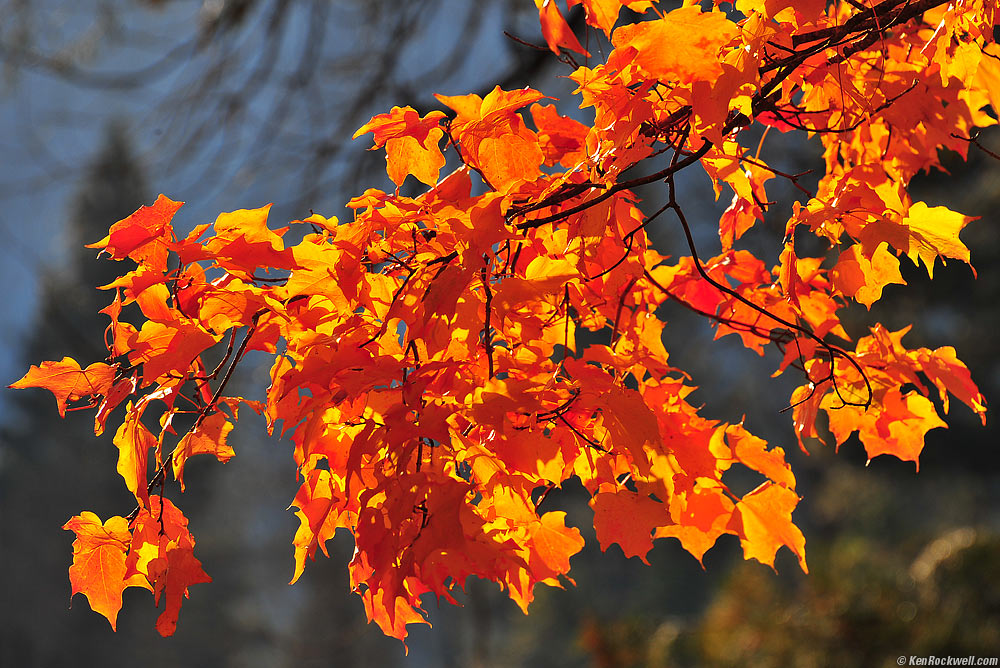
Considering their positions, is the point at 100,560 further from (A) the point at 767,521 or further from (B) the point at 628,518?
(A) the point at 767,521

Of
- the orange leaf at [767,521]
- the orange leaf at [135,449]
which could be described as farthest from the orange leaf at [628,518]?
the orange leaf at [135,449]

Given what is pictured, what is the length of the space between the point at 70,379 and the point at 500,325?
418mm

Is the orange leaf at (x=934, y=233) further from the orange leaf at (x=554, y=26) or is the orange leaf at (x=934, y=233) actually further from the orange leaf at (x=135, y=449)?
the orange leaf at (x=135, y=449)

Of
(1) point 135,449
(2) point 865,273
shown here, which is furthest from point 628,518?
(1) point 135,449

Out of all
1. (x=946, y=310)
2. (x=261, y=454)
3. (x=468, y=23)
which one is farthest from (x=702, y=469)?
(x=261, y=454)

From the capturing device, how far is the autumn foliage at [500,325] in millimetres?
609

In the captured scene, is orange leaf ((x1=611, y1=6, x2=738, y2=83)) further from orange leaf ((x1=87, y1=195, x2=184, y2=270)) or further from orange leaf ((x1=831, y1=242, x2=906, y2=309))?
orange leaf ((x1=87, y1=195, x2=184, y2=270))

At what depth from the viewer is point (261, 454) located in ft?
55.1

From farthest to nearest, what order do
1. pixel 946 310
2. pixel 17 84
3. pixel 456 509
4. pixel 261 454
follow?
1. pixel 261 454
2. pixel 946 310
3. pixel 17 84
4. pixel 456 509

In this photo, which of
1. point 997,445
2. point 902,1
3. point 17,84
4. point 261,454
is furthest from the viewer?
point 261,454

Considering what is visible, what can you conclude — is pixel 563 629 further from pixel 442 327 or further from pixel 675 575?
pixel 442 327

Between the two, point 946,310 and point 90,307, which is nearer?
point 946,310

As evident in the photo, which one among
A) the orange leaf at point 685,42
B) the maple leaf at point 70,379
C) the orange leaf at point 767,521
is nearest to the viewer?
the orange leaf at point 685,42

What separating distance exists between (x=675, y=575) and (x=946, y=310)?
574 cm
